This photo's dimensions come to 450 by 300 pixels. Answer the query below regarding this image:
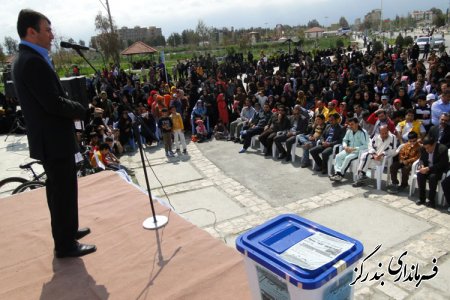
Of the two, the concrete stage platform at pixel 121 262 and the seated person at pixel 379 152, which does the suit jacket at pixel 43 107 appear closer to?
the concrete stage platform at pixel 121 262

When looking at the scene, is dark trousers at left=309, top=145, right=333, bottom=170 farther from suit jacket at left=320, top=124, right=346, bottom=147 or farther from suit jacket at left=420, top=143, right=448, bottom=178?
suit jacket at left=420, top=143, right=448, bottom=178

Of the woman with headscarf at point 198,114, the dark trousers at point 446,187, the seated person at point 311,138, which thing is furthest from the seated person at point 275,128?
the dark trousers at point 446,187

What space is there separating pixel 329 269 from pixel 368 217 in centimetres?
379

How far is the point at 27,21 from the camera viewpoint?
7.64 ft

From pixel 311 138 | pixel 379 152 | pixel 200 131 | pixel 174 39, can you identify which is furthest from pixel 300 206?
pixel 174 39

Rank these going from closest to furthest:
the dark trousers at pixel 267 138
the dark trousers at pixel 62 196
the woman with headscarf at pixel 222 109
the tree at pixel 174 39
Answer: the dark trousers at pixel 62 196, the dark trousers at pixel 267 138, the woman with headscarf at pixel 222 109, the tree at pixel 174 39

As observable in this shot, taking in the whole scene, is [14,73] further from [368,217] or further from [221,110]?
[221,110]

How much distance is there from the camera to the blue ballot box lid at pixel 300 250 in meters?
1.51

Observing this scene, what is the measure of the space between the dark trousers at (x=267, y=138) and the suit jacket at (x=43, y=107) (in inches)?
237

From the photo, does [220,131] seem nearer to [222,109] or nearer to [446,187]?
[222,109]

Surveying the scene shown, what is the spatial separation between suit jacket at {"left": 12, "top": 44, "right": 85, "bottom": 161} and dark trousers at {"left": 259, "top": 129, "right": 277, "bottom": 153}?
Result: 6.03 metres

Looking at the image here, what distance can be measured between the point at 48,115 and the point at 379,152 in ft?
17.4

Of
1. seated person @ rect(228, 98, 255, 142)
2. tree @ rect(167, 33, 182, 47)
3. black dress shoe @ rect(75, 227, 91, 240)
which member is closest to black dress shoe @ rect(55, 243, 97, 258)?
black dress shoe @ rect(75, 227, 91, 240)

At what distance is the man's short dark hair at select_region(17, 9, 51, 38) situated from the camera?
232 cm
